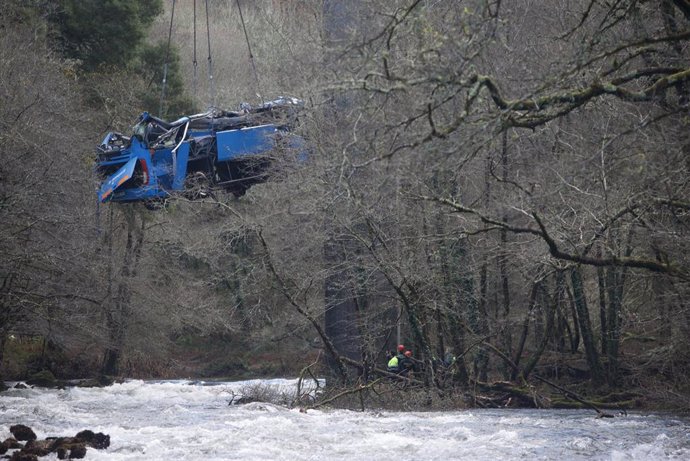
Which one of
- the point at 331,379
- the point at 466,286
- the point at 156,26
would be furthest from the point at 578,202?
the point at 156,26

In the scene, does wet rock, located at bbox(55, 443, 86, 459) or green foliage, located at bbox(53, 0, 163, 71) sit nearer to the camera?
wet rock, located at bbox(55, 443, 86, 459)

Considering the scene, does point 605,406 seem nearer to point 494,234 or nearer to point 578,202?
point 494,234

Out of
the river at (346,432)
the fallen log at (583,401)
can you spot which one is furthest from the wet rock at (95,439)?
the fallen log at (583,401)

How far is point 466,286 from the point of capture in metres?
20.7

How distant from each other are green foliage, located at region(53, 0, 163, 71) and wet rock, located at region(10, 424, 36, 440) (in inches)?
922

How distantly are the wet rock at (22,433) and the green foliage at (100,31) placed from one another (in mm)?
23427

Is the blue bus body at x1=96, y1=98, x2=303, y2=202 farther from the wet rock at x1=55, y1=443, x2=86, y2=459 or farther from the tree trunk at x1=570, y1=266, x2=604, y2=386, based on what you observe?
the wet rock at x1=55, y1=443, x2=86, y2=459

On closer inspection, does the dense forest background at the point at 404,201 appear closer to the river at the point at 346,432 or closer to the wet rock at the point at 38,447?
the river at the point at 346,432

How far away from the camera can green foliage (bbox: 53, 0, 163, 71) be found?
34562 millimetres

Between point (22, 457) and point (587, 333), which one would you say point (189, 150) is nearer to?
point (587, 333)

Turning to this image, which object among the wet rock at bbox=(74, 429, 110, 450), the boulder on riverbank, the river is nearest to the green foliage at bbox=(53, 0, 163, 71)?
the river

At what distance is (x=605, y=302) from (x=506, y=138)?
4.47 meters

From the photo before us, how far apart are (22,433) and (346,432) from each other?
4.57 m

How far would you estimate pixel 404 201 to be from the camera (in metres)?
18.7
